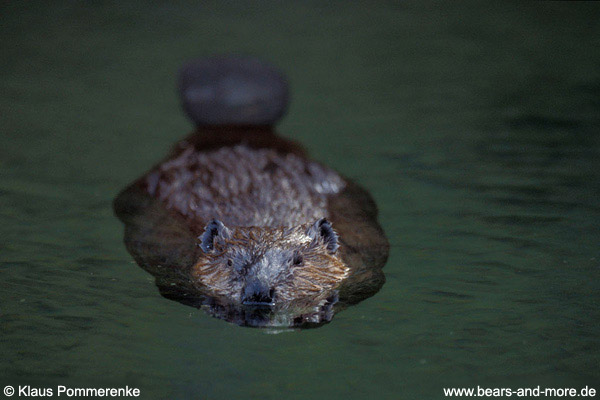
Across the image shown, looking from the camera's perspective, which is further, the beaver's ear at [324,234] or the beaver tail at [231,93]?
Result: the beaver tail at [231,93]

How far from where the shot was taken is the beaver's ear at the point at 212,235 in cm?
525

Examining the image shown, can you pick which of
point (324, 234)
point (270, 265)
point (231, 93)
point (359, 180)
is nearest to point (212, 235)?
point (270, 265)

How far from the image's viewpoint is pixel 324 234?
17.7ft

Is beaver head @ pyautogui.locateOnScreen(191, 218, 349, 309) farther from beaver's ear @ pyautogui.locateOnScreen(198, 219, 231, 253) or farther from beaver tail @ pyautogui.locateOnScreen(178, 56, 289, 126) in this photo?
beaver tail @ pyautogui.locateOnScreen(178, 56, 289, 126)

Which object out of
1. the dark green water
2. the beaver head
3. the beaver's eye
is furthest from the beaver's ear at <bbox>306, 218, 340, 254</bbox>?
the dark green water

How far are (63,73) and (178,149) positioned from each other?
472 centimetres

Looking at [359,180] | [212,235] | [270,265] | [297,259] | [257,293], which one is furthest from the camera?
[359,180]

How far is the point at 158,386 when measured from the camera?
4.18 meters

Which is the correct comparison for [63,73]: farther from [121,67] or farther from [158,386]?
[158,386]

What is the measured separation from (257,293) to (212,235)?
61 centimetres

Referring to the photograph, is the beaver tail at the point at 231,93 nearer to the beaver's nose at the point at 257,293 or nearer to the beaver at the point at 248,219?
the beaver at the point at 248,219

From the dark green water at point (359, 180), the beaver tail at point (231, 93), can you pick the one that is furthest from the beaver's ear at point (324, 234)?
the beaver tail at point (231, 93)

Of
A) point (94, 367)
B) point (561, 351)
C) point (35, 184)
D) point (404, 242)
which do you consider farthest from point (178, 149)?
point (561, 351)

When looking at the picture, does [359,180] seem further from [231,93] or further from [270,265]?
[270,265]
